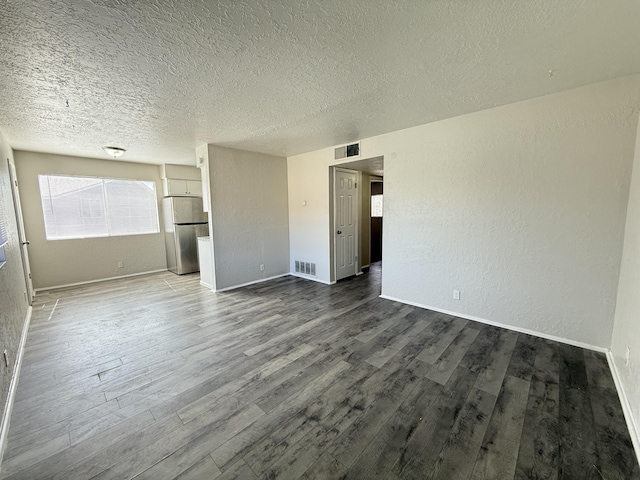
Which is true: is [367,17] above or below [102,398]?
above

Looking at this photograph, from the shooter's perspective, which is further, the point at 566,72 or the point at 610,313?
the point at 610,313

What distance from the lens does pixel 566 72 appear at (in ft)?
6.76

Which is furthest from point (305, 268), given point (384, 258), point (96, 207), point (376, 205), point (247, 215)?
point (96, 207)

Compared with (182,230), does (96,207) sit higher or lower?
higher

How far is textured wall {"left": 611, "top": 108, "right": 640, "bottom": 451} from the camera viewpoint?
1663 mm

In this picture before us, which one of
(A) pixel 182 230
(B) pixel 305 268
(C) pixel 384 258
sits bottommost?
(B) pixel 305 268

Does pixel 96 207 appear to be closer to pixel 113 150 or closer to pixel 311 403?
pixel 113 150

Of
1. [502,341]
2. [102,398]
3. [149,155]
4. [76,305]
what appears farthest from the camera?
[149,155]

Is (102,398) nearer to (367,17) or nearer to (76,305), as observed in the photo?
(76,305)

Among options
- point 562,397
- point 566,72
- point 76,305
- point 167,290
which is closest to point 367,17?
point 566,72

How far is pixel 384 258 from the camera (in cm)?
394

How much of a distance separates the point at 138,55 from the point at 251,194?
3.05m

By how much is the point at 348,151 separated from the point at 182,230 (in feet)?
13.2

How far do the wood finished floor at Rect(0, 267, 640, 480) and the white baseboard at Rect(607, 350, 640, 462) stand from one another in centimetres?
4
